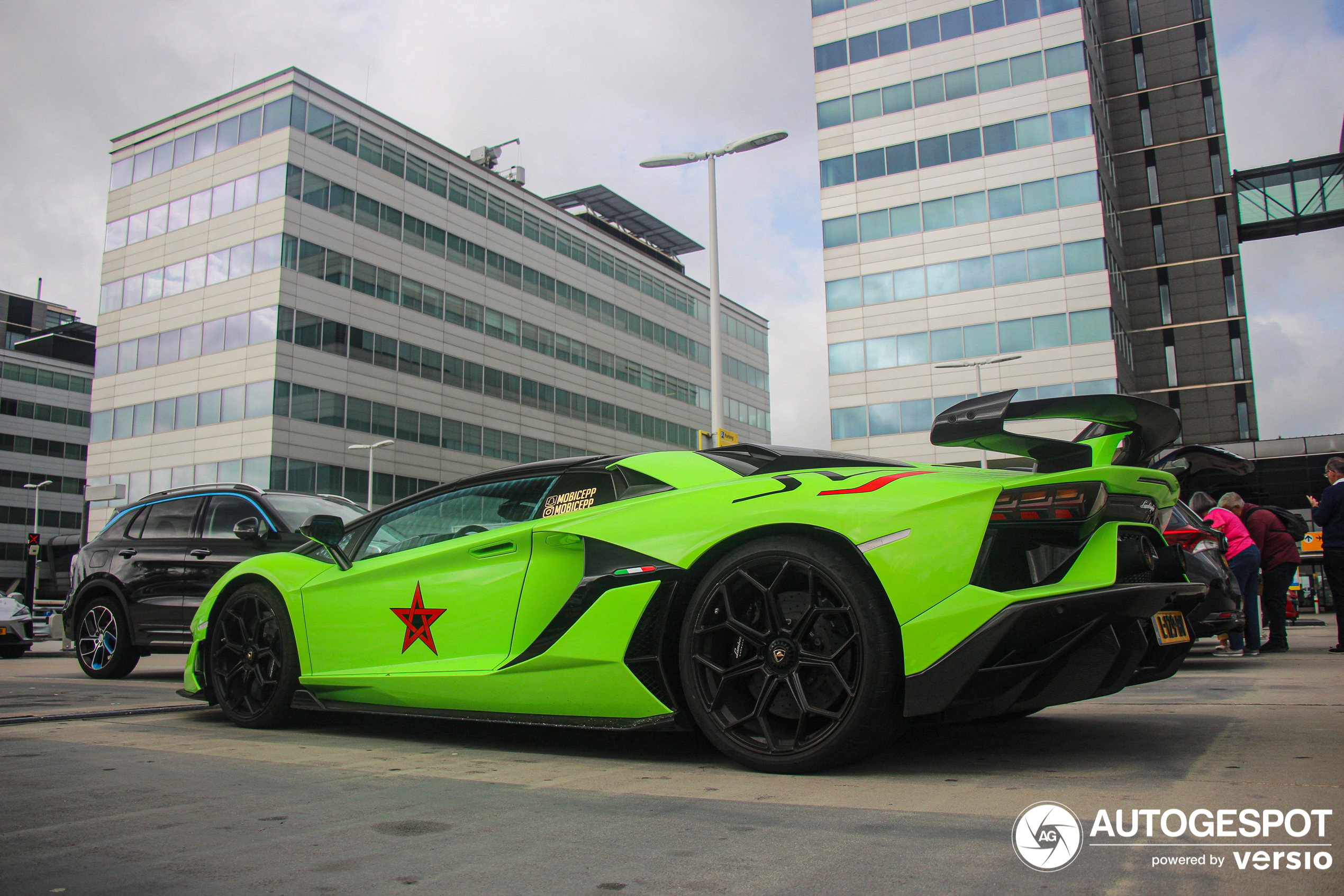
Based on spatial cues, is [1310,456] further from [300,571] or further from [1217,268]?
[300,571]

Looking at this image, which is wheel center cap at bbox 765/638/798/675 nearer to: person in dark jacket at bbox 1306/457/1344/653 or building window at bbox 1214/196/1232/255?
person in dark jacket at bbox 1306/457/1344/653

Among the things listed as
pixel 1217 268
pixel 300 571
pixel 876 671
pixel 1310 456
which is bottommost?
pixel 876 671

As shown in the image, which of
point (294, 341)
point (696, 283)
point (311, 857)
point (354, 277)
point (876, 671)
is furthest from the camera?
point (696, 283)

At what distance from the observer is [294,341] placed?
123ft

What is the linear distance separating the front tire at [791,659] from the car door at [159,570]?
5914 millimetres

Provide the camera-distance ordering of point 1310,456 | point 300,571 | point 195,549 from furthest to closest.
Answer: point 1310,456
point 195,549
point 300,571

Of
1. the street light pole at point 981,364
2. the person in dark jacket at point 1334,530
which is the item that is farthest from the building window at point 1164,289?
the person in dark jacket at point 1334,530

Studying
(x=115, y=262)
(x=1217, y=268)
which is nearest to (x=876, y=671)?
(x=115, y=262)

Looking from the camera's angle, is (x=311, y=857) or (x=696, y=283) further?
(x=696, y=283)

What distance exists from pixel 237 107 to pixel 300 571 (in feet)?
133

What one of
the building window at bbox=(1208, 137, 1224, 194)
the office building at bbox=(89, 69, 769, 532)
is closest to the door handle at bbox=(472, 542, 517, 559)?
the office building at bbox=(89, 69, 769, 532)

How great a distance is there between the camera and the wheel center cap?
3.06 m

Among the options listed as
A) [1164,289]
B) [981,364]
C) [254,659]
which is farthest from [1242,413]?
[254,659]

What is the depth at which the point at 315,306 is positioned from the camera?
126 feet
